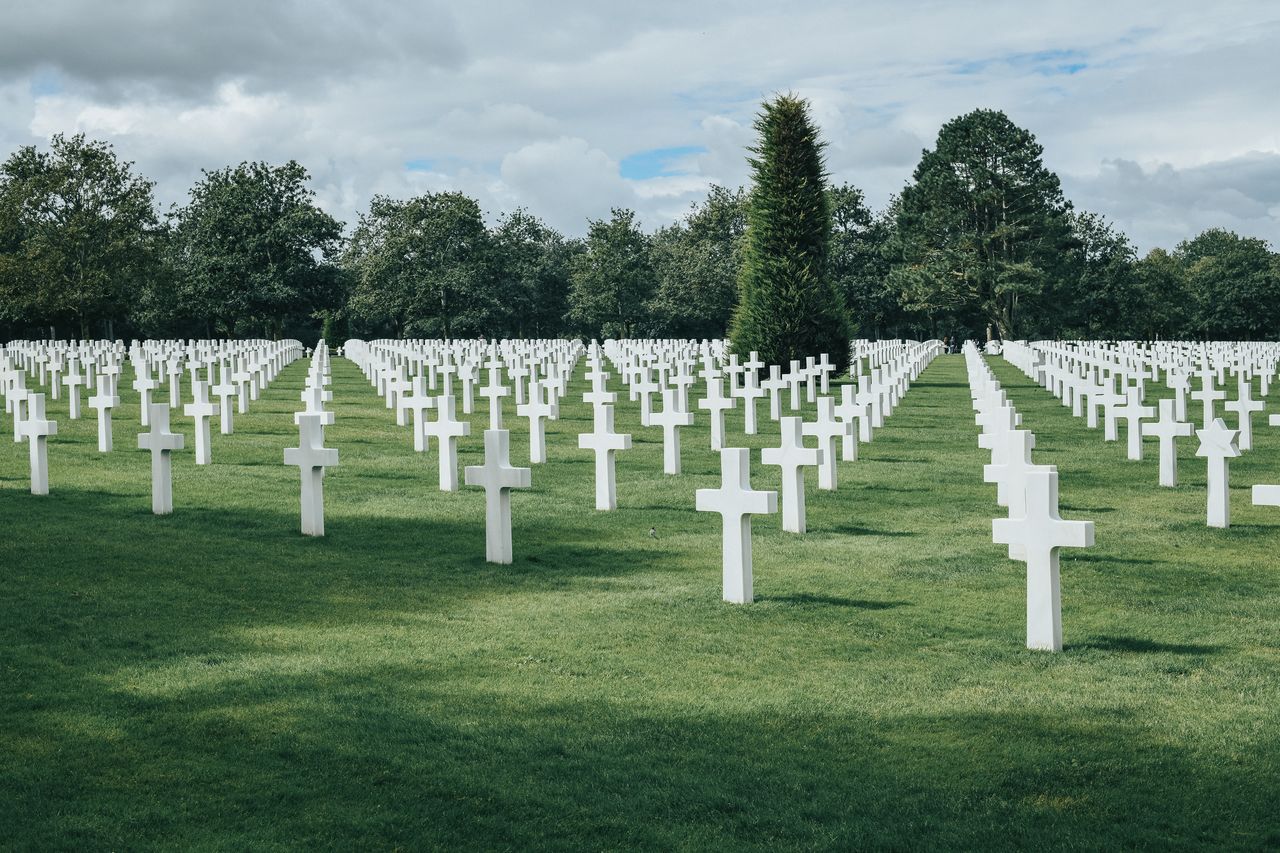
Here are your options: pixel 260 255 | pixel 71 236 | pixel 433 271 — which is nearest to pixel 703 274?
pixel 433 271

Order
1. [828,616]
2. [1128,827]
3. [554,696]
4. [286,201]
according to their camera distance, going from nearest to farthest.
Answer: [1128,827] < [554,696] < [828,616] < [286,201]

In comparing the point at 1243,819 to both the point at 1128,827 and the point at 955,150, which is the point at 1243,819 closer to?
the point at 1128,827

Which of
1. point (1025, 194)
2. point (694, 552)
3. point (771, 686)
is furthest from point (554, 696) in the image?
point (1025, 194)

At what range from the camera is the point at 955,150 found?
224 ft

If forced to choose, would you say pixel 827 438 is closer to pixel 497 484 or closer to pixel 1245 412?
pixel 497 484

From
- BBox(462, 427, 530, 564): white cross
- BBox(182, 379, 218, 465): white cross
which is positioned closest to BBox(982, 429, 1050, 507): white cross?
BBox(462, 427, 530, 564): white cross

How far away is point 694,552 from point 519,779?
16.1 feet

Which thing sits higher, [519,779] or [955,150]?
[955,150]

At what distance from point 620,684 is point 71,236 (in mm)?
58177

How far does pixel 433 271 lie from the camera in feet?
241

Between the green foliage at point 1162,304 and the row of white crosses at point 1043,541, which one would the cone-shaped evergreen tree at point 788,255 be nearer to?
the row of white crosses at point 1043,541

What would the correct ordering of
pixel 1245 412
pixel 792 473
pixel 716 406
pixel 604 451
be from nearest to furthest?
pixel 792 473 < pixel 604 451 < pixel 1245 412 < pixel 716 406

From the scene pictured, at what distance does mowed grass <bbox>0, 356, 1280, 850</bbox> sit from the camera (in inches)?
173

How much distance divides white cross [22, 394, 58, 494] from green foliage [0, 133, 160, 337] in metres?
47.3
